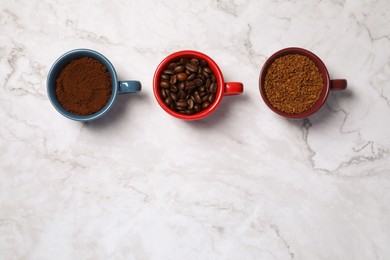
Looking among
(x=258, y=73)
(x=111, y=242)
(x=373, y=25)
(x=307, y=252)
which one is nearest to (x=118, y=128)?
(x=111, y=242)

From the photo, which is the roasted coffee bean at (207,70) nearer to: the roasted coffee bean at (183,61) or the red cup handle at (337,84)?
the roasted coffee bean at (183,61)

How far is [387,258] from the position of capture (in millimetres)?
1250

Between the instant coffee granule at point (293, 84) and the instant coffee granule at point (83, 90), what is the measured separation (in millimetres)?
423

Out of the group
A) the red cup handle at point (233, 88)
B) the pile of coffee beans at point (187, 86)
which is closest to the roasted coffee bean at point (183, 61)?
the pile of coffee beans at point (187, 86)

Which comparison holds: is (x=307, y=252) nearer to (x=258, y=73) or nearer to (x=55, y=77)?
(x=258, y=73)

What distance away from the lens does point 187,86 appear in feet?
3.70

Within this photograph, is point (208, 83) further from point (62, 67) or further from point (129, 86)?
point (62, 67)

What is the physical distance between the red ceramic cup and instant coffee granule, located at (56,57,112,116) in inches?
4.9

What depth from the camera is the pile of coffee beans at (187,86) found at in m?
1.12

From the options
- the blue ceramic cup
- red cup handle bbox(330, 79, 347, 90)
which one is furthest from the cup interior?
red cup handle bbox(330, 79, 347, 90)

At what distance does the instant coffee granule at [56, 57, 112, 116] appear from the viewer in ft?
3.61

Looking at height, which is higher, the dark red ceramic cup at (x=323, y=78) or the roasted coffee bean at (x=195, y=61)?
the dark red ceramic cup at (x=323, y=78)

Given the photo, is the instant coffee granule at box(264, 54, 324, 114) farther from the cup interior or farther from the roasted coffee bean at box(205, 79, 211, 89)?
the cup interior

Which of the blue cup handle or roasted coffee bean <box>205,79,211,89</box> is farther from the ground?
roasted coffee bean <box>205,79,211,89</box>
